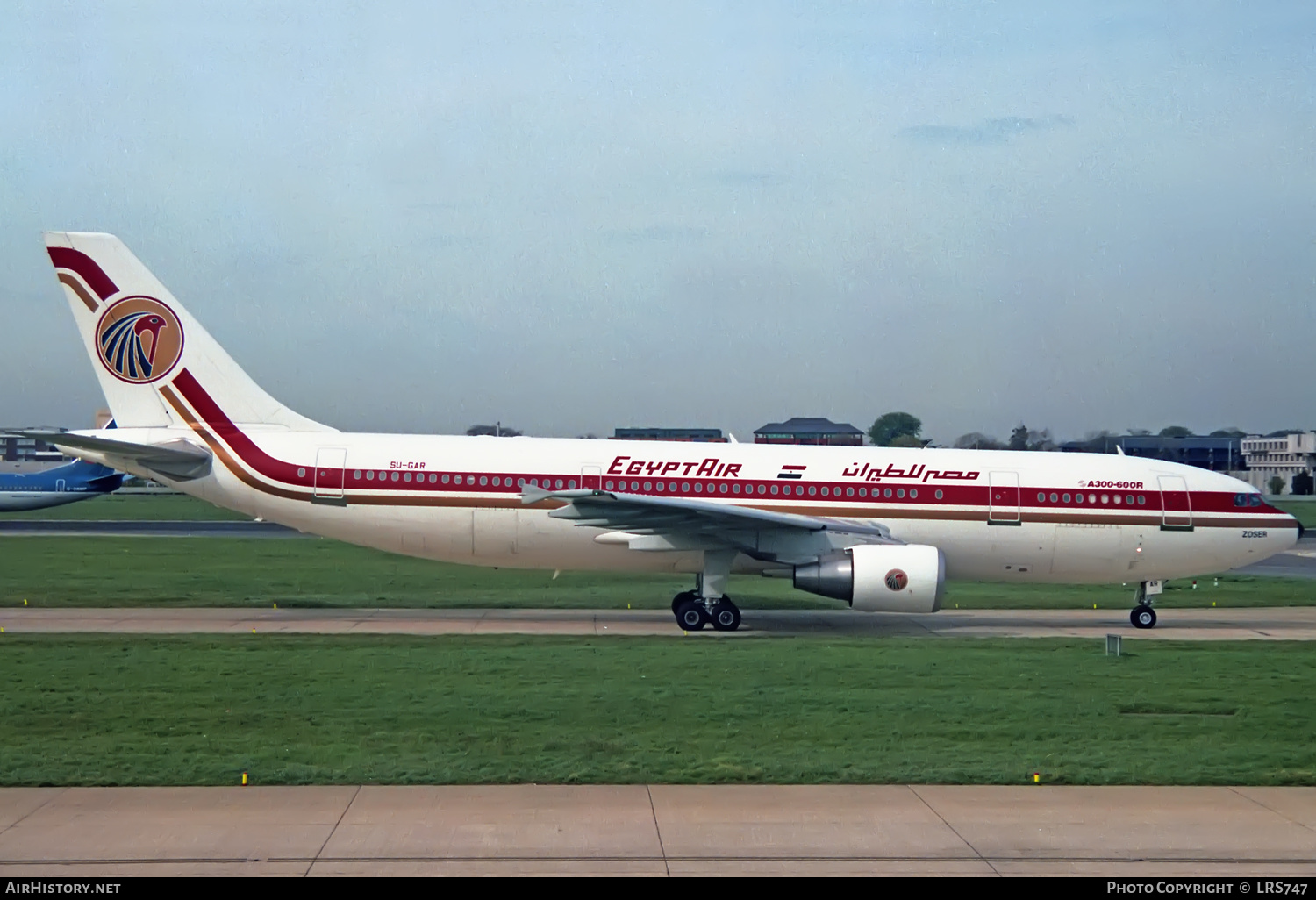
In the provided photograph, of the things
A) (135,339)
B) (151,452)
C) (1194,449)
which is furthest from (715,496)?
(1194,449)

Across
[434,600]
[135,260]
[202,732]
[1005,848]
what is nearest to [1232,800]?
[1005,848]

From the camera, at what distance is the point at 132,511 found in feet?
214

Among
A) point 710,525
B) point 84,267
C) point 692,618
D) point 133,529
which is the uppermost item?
point 84,267

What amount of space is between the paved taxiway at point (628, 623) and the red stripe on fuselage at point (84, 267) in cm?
547

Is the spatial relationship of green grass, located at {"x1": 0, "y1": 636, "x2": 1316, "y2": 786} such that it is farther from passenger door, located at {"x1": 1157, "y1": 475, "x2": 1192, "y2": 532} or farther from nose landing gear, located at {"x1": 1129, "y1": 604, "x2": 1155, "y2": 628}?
passenger door, located at {"x1": 1157, "y1": 475, "x2": 1192, "y2": 532}

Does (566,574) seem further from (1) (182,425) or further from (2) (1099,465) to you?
(2) (1099,465)

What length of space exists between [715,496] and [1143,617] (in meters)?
7.53

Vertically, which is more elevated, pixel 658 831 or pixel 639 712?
pixel 639 712

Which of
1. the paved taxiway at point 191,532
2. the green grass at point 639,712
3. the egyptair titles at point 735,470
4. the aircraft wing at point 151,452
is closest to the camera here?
the green grass at point 639,712

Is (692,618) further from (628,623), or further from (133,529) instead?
(133,529)

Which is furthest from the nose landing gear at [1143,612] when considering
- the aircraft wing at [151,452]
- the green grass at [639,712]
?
the aircraft wing at [151,452]

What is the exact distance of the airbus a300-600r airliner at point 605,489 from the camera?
2181 centimetres

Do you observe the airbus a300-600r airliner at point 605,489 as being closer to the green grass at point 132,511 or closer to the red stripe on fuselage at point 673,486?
the red stripe on fuselage at point 673,486

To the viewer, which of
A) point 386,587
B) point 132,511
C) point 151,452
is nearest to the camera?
point 151,452
